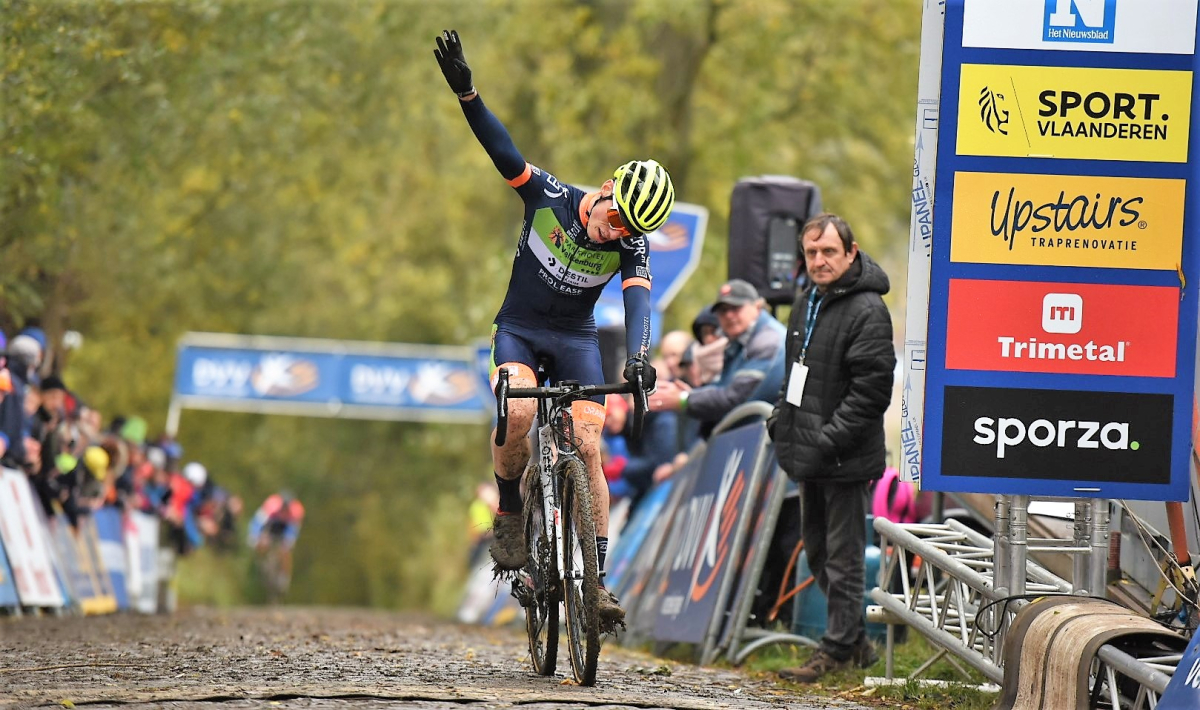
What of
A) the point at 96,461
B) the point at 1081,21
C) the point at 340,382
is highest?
the point at 340,382

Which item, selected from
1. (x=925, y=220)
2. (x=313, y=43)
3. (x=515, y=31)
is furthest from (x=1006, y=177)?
(x=515, y=31)

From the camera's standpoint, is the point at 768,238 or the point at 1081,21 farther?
the point at 768,238

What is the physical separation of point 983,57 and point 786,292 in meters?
6.22

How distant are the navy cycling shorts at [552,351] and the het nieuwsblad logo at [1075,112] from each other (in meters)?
2.08

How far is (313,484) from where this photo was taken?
169 feet

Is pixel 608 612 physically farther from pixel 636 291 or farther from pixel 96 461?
pixel 96 461

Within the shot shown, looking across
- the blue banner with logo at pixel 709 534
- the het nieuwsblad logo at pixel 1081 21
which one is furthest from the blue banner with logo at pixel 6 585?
the het nieuwsblad logo at pixel 1081 21

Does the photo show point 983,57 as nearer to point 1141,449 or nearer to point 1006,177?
point 1006,177

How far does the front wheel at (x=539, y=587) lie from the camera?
8633mm

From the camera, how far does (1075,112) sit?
8031 millimetres

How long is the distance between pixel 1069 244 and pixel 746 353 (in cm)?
455

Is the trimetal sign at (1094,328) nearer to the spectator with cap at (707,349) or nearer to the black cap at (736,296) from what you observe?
the black cap at (736,296)

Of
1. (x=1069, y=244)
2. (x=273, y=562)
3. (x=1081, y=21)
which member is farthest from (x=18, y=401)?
(x=273, y=562)

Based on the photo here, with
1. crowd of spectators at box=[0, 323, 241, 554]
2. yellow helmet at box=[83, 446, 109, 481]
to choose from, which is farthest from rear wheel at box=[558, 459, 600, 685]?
yellow helmet at box=[83, 446, 109, 481]
